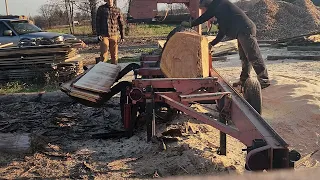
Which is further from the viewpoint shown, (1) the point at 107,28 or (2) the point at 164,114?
(1) the point at 107,28

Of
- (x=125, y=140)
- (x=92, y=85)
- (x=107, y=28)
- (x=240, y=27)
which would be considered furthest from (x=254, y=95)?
(x=107, y=28)

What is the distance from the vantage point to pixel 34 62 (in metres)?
9.53

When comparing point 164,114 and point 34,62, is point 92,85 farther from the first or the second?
point 34,62

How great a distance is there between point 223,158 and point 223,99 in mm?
653

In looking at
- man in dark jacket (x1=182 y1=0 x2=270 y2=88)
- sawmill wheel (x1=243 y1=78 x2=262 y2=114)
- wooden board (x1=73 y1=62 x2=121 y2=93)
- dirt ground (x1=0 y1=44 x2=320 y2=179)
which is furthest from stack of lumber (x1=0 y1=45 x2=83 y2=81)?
sawmill wheel (x1=243 y1=78 x2=262 y2=114)

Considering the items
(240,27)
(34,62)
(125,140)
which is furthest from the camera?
(34,62)

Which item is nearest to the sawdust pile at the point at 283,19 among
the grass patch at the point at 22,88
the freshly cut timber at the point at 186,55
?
the grass patch at the point at 22,88

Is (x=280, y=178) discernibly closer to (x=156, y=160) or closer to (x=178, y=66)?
(x=156, y=160)

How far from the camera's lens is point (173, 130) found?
4.94 m

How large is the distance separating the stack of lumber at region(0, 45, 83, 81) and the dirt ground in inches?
76.9

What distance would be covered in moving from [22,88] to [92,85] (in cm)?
406

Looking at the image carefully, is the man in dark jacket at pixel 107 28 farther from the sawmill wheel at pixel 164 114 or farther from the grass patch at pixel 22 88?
the sawmill wheel at pixel 164 114

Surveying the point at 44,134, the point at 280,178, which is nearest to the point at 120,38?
the point at 44,134

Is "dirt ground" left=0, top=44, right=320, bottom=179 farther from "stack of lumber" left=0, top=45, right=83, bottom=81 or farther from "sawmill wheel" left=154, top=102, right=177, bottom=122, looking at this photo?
"stack of lumber" left=0, top=45, right=83, bottom=81
